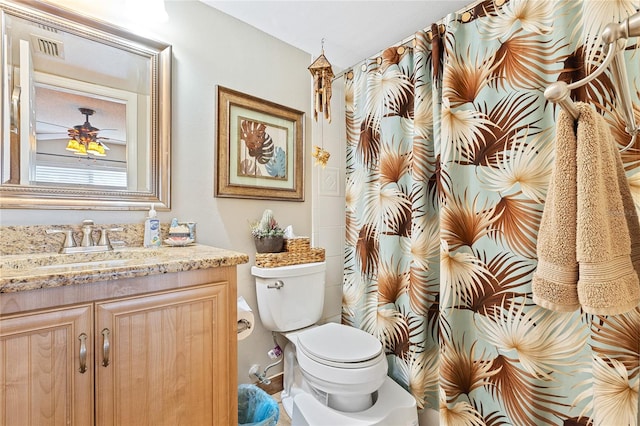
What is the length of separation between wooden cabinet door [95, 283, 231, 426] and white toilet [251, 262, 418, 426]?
399mm

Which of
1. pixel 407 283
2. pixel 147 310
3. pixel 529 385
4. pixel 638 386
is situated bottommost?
pixel 529 385

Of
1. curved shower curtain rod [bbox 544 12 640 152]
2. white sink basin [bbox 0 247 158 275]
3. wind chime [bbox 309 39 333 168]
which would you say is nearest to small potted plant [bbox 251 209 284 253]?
white sink basin [bbox 0 247 158 275]

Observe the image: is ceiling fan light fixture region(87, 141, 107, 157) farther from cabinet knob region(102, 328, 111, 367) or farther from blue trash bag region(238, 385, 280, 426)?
blue trash bag region(238, 385, 280, 426)

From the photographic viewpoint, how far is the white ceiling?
1.43m

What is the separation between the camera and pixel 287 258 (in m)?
1.57

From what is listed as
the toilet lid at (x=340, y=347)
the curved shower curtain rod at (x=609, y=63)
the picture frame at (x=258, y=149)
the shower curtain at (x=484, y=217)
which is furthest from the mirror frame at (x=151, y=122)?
the curved shower curtain rod at (x=609, y=63)

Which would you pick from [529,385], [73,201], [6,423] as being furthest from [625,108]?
[73,201]

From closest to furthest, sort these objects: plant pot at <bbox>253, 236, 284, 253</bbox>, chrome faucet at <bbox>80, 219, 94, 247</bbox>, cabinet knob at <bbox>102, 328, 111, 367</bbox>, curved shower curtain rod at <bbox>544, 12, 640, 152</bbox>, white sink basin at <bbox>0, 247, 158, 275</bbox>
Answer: curved shower curtain rod at <bbox>544, 12, 640, 152</bbox>
cabinet knob at <bbox>102, 328, 111, 367</bbox>
white sink basin at <bbox>0, 247, 158, 275</bbox>
chrome faucet at <bbox>80, 219, 94, 247</bbox>
plant pot at <bbox>253, 236, 284, 253</bbox>

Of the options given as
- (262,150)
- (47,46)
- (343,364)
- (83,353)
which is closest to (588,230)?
(343,364)

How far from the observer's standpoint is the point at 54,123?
1092mm

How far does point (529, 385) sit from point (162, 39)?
218cm

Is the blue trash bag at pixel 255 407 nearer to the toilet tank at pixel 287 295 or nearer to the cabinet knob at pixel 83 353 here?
the toilet tank at pixel 287 295

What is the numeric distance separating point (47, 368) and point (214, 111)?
3.98 feet

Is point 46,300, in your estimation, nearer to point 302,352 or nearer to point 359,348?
point 302,352
